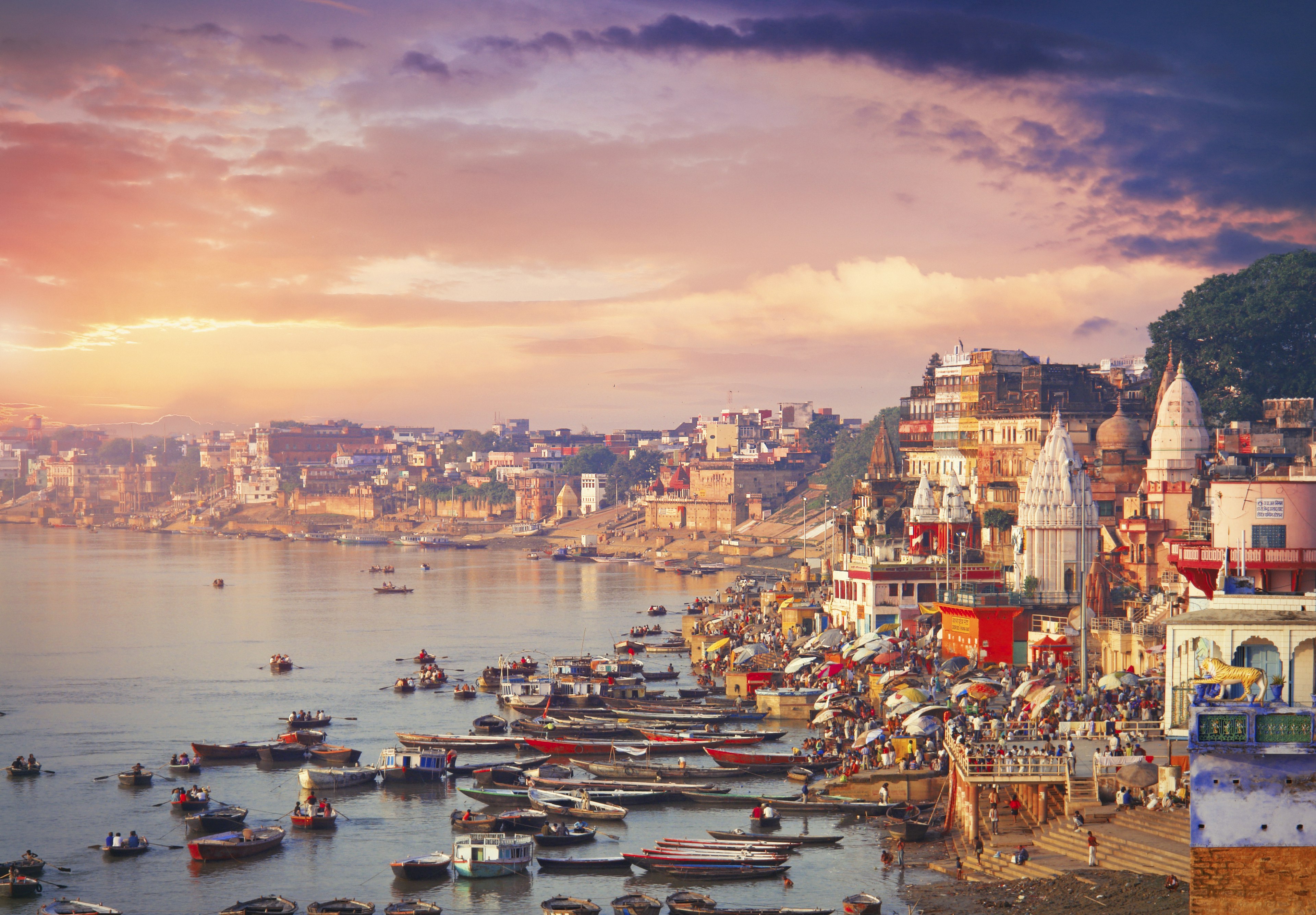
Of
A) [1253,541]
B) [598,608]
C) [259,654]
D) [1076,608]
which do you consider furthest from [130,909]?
[598,608]

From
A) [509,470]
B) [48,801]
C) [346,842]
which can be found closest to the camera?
[346,842]

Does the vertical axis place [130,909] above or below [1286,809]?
below

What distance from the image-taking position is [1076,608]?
45812 millimetres

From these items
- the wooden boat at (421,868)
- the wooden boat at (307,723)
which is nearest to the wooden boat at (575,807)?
the wooden boat at (421,868)

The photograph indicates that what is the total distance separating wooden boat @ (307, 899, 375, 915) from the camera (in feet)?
89.7

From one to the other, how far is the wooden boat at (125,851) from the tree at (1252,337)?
47.1 m

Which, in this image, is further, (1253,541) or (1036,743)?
(1036,743)

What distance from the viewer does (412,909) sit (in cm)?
2759

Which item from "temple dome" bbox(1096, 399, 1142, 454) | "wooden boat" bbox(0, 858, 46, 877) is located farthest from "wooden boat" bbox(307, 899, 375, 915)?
"temple dome" bbox(1096, 399, 1142, 454)

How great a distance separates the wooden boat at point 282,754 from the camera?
4222cm

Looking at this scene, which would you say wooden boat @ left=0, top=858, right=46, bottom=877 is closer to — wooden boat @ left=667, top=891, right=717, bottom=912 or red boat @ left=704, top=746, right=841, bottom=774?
wooden boat @ left=667, top=891, right=717, bottom=912

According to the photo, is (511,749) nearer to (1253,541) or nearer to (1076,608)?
(1076,608)

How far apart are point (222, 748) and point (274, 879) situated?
12.8 meters

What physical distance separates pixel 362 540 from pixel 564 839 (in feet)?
492
